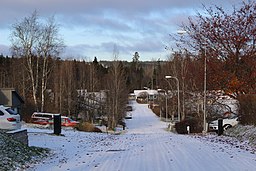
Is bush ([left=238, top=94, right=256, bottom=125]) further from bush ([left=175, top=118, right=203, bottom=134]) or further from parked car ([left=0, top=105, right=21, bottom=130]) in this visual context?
bush ([left=175, top=118, right=203, bottom=134])

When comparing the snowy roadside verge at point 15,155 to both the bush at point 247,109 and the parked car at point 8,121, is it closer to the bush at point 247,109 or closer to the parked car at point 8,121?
the parked car at point 8,121

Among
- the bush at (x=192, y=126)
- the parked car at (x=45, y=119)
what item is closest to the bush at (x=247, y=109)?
the bush at (x=192, y=126)

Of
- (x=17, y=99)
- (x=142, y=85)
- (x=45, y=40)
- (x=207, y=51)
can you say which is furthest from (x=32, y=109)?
(x=142, y=85)

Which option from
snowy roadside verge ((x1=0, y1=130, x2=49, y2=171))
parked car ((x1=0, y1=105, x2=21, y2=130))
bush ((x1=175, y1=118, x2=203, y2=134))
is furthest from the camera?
bush ((x1=175, y1=118, x2=203, y2=134))

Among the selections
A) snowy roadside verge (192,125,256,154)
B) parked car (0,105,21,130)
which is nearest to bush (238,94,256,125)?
snowy roadside verge (192,125,256,154)

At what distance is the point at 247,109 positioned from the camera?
24297 millimetres

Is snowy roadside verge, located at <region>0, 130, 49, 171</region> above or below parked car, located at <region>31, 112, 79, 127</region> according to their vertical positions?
above

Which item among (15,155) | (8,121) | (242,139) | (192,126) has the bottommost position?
(192,126)

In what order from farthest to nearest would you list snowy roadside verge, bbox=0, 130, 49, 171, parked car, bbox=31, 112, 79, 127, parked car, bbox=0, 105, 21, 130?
parked car, bbox=31, 112, 79, 127
parked car, bbox=0, 105, 21, 130
snowy roadside verge, bbox=0, 130, 49, 171

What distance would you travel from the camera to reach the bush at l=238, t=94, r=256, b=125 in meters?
23.2

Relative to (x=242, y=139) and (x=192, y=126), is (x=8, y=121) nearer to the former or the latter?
(x=242, y=139)

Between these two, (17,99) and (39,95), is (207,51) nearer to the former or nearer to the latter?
(17,99)

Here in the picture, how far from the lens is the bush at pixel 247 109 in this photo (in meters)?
23.2

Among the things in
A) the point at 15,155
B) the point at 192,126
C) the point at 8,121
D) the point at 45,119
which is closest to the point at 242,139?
the point at 8,121
